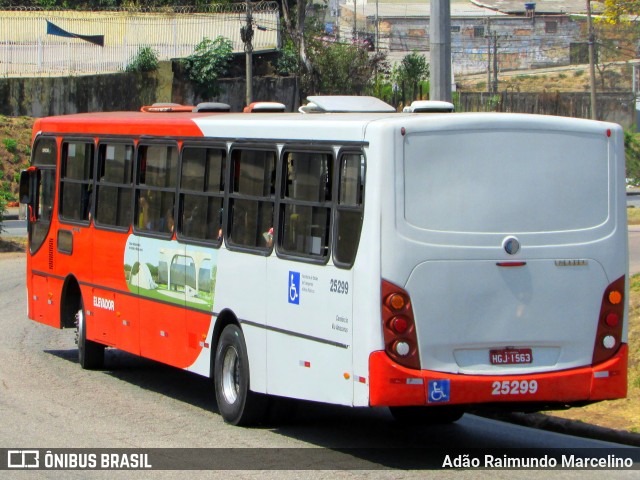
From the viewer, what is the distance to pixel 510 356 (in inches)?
355

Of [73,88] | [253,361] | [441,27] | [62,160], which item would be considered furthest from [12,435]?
[73,88]

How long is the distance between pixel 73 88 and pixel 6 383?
33.3 meters

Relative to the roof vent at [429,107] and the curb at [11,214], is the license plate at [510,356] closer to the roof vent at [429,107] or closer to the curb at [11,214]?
the roof vent at [429,107]

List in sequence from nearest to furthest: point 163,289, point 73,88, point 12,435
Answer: point 12,435, point 163,289, point 73,88

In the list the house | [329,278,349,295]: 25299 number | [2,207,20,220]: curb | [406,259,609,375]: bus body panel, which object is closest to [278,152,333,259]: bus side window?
[329,278,349,295]: 25299 number

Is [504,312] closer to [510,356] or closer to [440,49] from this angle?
[510,356]

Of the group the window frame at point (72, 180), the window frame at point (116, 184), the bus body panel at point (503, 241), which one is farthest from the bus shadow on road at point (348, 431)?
the window frame at point (72, 180)

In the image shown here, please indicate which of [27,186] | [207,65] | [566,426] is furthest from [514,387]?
[207,65]

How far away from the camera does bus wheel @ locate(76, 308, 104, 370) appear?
14047 mm

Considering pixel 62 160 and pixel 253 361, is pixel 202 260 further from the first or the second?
pixel 62 160

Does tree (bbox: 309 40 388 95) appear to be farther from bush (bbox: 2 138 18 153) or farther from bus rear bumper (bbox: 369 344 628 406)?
bus rear bumper (bbox: 369 344 628 406)

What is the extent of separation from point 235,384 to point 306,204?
2.08 m

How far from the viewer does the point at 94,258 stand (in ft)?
45.1

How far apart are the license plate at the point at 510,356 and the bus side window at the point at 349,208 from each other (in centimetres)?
126
